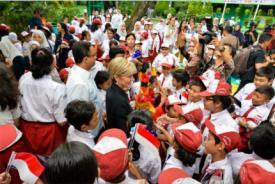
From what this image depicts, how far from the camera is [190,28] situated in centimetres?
1066

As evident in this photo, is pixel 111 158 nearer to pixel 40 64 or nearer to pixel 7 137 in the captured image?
pixel 7 137

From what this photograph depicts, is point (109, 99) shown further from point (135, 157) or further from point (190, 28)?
point (190, 28)

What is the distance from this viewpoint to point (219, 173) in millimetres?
1723

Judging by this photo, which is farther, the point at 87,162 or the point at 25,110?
the point at 25,110

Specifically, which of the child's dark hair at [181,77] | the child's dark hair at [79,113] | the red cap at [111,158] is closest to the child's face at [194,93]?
the child's dark hair at [181,77]

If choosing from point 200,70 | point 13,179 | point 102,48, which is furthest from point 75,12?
point 13,179

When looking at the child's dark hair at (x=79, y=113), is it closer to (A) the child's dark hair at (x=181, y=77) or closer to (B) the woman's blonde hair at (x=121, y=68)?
(B) the woman's blonde hair at (x=121, y=68)

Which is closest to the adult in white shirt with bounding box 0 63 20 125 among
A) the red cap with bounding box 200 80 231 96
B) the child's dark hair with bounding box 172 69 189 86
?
the red cap with bounding box 200 80 231 96

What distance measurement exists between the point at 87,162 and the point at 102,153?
33cm

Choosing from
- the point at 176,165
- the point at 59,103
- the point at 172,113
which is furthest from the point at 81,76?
the point at 176,165

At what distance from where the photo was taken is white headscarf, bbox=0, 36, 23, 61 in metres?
4.55

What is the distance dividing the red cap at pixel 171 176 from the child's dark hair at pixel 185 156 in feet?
0.27

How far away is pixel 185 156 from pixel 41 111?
4.62 feet

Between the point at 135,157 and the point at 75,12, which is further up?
the point at 135,157
